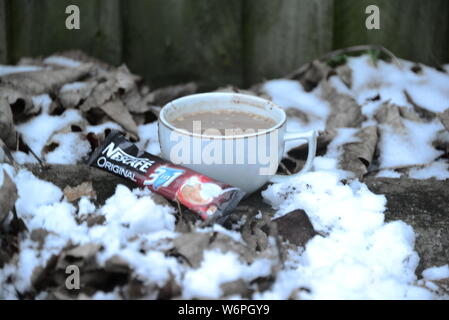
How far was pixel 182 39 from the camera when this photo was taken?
A: 2.28 m

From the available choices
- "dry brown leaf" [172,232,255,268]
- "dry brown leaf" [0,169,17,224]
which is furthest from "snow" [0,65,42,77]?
"dry brown leaf" [172,232,255,268]

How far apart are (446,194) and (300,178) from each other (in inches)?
14.5

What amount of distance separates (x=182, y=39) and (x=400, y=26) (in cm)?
78

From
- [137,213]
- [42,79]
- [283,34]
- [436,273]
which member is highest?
[283,34]

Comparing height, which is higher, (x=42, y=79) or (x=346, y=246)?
(x=42, y=79)

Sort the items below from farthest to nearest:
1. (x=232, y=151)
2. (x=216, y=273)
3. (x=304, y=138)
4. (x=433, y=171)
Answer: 1. (x=433, y=171)
2. (x=304, y=138)
3. (x=232, y=151)
4. (x=216, y=273)

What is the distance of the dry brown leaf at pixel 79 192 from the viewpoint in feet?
4.93

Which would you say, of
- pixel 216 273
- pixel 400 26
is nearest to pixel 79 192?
pixel 216 273

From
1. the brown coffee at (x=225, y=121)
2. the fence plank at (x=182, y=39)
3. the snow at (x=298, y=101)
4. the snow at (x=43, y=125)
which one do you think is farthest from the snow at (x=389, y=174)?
the snow at (x=43, y=125)

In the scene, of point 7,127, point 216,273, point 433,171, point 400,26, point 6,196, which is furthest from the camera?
point 400,26

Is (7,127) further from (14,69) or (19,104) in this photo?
(14,69)

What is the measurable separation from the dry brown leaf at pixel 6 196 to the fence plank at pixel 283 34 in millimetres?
1235

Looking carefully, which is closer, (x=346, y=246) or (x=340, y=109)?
(x=346, y=246)
